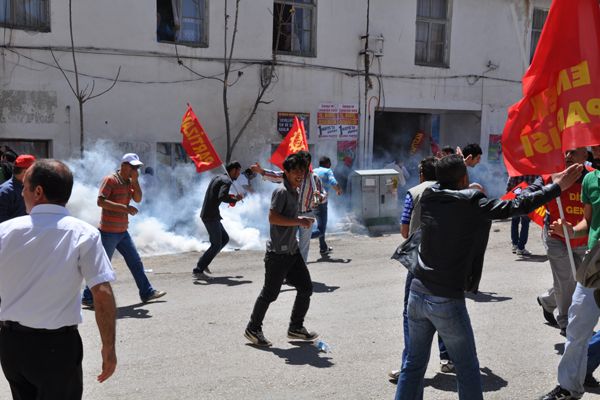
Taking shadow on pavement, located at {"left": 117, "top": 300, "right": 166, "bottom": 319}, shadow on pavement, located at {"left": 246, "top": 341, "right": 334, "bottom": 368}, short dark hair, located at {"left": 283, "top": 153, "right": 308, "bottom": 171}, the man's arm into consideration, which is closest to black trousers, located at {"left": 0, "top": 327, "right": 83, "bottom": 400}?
the man's arm

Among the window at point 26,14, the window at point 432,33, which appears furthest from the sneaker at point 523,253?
the window at point 26,14

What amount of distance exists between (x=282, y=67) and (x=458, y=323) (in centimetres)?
1162

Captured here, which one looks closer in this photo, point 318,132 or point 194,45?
point 194,45

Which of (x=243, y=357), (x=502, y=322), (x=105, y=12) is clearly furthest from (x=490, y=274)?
(x=105, y=12)

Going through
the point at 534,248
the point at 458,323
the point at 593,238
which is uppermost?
the point at 593,238

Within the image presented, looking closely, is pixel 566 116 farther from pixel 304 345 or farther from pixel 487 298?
pixel 487 298

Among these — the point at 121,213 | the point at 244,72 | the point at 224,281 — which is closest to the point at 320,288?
the point at 224,281

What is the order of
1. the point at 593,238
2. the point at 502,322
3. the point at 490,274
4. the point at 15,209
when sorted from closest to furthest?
the point at 593,238 → the point at 15,209 → the point at 502,322 → the point at 490,274

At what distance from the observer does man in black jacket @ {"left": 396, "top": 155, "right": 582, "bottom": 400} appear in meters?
3.71

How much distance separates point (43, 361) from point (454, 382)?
320 centimetres

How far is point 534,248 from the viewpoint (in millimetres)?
11609

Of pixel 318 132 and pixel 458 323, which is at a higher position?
pixel 318 132

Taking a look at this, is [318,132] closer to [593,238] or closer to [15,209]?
[15,209]

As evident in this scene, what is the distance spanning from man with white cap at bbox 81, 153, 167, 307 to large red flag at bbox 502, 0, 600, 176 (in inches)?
174
